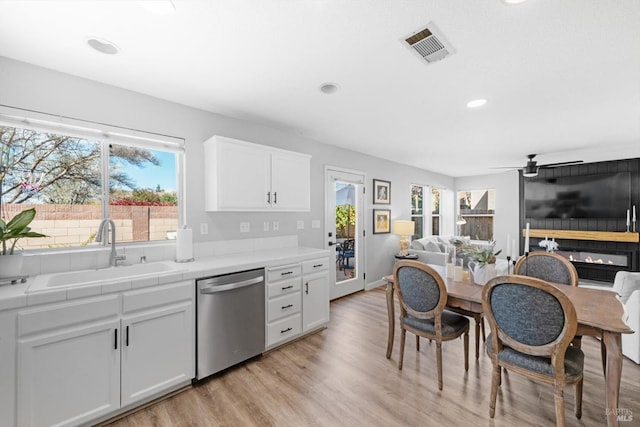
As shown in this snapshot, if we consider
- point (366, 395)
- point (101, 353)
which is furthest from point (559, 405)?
point (101, 353)

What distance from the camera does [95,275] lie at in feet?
7.13

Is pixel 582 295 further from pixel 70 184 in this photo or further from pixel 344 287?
pixel 70 184

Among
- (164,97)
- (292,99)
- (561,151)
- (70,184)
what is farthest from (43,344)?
(561,151)

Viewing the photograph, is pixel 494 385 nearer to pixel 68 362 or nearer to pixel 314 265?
pixel 314 265

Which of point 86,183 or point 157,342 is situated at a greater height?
point 86,183

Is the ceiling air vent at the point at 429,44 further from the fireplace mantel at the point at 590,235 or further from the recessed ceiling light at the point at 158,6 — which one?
the fireplace mantel at the point at 590,235

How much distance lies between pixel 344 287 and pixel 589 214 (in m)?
5.36

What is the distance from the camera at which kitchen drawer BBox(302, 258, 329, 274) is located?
9.92 ft

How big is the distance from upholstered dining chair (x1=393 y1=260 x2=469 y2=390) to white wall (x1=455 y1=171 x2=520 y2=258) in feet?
18.6

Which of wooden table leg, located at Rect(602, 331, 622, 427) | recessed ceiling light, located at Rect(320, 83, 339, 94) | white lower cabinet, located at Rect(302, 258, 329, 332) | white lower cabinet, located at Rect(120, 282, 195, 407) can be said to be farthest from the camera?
white lower cabinet, located at Rect(302, 258, 329, 332)

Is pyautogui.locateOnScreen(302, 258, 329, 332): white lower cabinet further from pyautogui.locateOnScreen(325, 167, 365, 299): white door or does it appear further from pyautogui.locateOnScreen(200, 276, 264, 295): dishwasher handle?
pyautogui.locateOnScreen(325, 167, 365, 299): white door

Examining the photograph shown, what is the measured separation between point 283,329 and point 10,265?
2.09 metres

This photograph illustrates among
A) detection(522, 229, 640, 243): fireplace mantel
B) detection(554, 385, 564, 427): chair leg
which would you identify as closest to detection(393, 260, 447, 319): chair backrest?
detection(554, 385, 564, 427): chair leg

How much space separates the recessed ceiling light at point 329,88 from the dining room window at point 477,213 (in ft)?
19.8
